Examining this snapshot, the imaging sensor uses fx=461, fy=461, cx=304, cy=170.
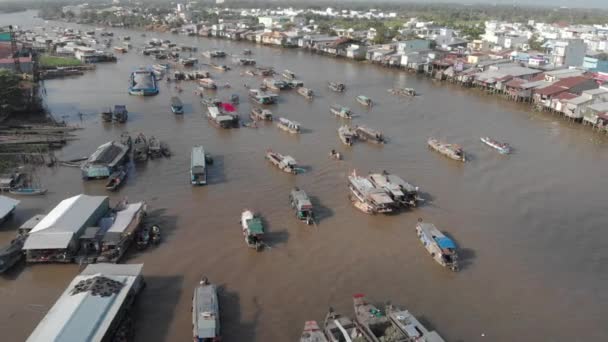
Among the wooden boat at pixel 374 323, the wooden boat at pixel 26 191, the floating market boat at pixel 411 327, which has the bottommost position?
the wooden boat at pixel 26 191

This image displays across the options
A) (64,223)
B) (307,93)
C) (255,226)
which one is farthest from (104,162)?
(307,93)

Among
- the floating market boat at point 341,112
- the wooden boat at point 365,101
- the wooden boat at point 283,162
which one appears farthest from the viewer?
the wooden boat at point 365,101

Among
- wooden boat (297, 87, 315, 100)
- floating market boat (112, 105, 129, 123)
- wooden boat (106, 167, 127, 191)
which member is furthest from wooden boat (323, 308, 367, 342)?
wooden boat (297, 87, 315, 100)

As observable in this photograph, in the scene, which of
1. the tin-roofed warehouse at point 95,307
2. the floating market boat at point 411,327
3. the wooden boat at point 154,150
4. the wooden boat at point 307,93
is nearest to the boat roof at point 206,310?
the tin-roofed warehouse at point 95,307

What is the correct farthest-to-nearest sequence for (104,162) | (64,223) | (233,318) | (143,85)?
(143,85) → (104,162) → (64,223) → (233,318)

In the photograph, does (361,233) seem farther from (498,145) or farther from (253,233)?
→ (498,145)

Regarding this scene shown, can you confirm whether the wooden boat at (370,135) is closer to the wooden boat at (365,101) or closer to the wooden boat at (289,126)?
the wooden boat at (289,126)

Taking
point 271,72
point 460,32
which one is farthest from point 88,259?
point 460,32
